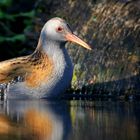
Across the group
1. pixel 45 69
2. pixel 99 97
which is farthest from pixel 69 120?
pixel 99 97

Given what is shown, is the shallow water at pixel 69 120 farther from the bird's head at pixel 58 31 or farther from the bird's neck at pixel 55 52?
the bird's head at pixel 58 31

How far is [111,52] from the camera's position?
51.3 ft

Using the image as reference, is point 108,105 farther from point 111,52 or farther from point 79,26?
point 79,26

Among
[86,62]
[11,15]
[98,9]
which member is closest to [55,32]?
[86,62]

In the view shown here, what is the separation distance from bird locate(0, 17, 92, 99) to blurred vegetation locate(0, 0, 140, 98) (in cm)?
146

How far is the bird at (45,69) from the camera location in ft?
44.8

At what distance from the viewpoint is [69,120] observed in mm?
11938

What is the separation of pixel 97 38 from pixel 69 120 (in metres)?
4.39

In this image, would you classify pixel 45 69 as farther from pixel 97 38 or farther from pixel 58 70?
Answer: pixel 97 38

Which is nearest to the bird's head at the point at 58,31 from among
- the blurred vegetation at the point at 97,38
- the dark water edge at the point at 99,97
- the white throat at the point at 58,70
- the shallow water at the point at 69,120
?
the white throat at the point at 58,70

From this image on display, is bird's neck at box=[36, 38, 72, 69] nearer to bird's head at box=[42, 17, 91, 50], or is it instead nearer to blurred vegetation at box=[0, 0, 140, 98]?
bird's head at box=[42, 17, 91, 50]

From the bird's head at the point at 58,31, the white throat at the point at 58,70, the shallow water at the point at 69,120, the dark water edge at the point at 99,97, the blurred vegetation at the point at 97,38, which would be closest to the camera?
the shallow water at the point at 69,120

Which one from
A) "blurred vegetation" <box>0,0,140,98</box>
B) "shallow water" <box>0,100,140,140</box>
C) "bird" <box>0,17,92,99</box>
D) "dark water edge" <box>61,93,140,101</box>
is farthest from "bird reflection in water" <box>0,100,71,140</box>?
"blurred vegetation" <box>0,0,140,98</box>

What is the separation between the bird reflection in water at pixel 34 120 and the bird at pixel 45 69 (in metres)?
0.19
